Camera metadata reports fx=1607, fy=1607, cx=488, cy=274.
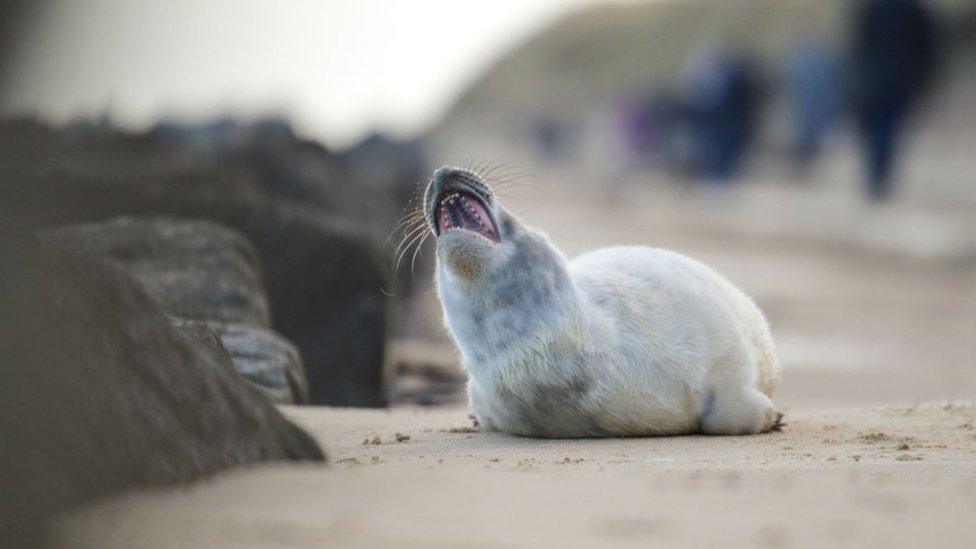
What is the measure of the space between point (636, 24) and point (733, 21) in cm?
1922

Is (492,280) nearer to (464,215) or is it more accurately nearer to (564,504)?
(464,215)

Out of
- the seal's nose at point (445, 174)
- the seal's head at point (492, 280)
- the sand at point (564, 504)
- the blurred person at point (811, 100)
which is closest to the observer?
the sand at point (564, 504)

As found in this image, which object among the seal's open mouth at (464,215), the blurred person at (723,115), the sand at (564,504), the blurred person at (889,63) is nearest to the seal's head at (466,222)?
the seal's open mouth at (464,215)

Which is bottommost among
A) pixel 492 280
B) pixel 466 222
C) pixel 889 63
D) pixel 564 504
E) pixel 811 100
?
pixel 564 504

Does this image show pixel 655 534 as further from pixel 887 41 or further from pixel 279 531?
pixel 887 41

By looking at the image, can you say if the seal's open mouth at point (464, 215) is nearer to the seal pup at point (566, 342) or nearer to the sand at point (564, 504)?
the seal pup at point (566, 342)

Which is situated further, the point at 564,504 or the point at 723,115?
the point at 723,115

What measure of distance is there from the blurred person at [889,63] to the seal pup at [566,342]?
26.5 metres

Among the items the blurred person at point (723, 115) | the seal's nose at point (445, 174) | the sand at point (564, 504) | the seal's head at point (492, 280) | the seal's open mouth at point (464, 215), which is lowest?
the sand at point (564, 504)

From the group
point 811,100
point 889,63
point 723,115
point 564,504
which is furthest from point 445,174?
point 811,100

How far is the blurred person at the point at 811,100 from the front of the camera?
49.8m

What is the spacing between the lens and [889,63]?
3369cm

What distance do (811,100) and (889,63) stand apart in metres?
17.5

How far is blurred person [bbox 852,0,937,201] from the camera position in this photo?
32.6m
